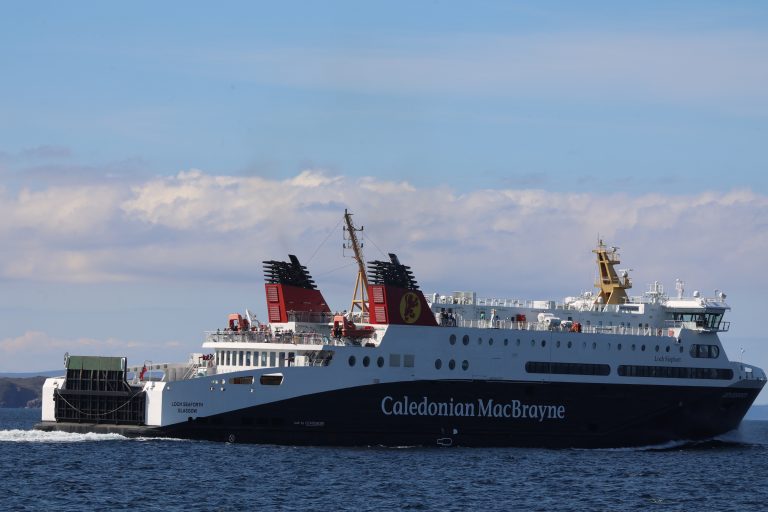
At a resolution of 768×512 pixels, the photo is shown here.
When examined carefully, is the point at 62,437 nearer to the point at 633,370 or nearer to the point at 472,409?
the point at 472,409

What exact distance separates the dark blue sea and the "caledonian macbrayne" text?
1.65 m

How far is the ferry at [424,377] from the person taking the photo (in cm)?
5288

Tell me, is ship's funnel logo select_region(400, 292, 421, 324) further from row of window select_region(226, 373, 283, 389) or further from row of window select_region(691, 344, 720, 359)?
row of window select_region(691, 344, 720, 359)

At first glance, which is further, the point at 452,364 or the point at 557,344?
the point at 557,344

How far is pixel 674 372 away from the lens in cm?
6309

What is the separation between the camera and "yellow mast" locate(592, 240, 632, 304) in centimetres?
6794

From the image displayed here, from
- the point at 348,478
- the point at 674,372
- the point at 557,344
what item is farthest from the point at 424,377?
the point at 674,372

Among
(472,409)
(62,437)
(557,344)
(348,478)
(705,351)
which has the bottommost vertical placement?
(348,478)

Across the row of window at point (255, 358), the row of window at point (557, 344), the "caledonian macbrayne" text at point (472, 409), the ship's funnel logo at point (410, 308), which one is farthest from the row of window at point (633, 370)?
the row of window at point (255, 358)

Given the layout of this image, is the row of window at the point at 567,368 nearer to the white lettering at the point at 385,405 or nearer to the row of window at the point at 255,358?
the white lettering at the point at 385,405

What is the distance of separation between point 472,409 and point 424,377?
285cm

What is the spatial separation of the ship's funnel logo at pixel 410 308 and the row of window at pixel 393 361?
5.16 feet

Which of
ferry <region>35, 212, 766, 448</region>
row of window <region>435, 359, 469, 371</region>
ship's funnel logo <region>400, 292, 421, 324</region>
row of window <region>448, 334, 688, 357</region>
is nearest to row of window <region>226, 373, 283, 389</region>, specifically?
ferry <region>35, 212, 766, 448</region>

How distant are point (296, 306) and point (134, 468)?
47.2ft
